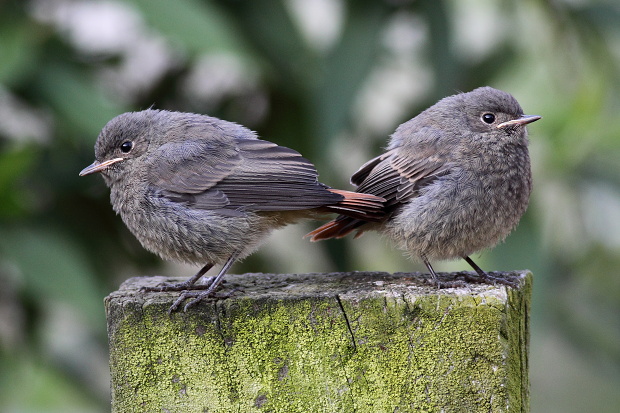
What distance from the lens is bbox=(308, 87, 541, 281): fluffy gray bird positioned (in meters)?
3.51

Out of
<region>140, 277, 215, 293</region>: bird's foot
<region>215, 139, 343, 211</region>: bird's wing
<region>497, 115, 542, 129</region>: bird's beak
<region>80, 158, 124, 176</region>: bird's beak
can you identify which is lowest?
<region>140, 277, 215, 293</region>: bird's foot

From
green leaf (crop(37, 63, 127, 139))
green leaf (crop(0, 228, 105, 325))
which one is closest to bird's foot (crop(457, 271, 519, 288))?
green leaf (crop(0, 228, 105, 325))

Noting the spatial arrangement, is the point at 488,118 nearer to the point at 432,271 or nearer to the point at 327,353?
the point at 432,271

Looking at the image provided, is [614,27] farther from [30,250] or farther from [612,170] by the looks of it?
[30,250]

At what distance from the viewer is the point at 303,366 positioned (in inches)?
93.4

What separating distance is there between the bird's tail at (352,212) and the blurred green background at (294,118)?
4.02 ft

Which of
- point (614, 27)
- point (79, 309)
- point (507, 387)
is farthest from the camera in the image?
point (614, 27)

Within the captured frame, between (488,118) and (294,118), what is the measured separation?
2.21 metres

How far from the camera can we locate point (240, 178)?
11.1 ft

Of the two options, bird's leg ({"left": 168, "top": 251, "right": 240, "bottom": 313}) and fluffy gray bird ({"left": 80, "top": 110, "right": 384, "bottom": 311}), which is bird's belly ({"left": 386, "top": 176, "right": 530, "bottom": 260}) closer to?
fluffy gray bird ({"left": 80, "top": 110, "right": 384, "bottom": 311})

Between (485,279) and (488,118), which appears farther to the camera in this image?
(488,118)

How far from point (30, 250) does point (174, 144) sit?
148 centimetres

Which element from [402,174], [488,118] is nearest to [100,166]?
[402,174]

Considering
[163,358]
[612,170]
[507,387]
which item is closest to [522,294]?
[507,387]
